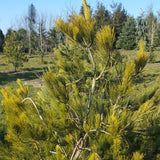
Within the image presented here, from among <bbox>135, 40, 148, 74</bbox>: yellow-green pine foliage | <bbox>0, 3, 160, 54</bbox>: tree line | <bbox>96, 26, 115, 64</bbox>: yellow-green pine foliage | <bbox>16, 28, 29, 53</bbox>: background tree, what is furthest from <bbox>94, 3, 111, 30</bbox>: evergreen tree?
<bbox>16, 28, 29, 53</bbox>: background tree

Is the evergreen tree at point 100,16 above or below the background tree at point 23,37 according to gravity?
below

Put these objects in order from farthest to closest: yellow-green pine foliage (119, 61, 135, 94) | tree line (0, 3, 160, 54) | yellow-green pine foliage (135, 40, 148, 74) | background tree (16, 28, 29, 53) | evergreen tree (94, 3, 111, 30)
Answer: background tree (16, 28, 29, 53) < tree line (0, 3, 160, 54) < evergreen tree (94, 3, 111, 30) < yellow-green pine foliage (135, 40, 148, 74) < yellow-green pine foliage (119, 61, 135, 94)

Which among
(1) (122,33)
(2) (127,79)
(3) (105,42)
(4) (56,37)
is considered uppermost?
(1) (122,33)

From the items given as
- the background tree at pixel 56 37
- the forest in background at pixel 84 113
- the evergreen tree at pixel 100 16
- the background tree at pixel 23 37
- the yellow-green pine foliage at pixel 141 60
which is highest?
the background tree at pixel 23 37

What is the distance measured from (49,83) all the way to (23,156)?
63 centimetres

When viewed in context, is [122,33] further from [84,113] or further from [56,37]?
[84,113]

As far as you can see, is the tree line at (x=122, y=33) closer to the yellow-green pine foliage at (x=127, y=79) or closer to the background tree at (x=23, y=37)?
the background tree at (x=23, y=37)

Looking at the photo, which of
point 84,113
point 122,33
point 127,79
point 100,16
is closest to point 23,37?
point 122,33

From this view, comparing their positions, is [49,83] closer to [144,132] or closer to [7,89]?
[7,89]

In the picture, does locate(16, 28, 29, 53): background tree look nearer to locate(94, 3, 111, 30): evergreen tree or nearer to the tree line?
the tree line

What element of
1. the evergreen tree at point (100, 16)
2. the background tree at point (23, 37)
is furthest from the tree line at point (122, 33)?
the evergreen tree at point (100, 16)

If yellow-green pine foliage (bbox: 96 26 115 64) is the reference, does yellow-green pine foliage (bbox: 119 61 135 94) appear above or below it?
below

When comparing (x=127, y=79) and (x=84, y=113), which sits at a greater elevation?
(x=127, y=79)

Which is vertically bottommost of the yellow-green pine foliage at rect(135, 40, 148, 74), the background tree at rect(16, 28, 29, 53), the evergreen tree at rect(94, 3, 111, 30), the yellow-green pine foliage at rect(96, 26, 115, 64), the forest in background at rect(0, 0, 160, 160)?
the forest in background at rect(0, 0, 160, 160)
